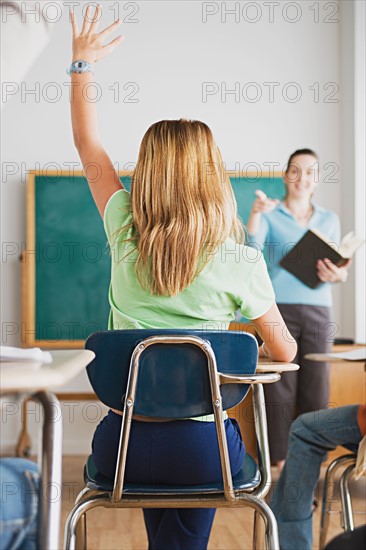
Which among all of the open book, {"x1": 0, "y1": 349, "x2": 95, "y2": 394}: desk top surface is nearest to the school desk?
{"x1": 0, "y1": 349, "x2": 95, "y2": 394}: desk top surface

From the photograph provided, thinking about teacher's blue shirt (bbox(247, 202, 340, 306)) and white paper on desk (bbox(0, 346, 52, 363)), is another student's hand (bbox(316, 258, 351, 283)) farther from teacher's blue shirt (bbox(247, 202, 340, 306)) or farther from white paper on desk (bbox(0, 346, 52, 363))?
white paper on desk (bbox(0, 346, 52, 363))

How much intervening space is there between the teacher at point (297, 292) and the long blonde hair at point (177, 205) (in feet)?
7.89

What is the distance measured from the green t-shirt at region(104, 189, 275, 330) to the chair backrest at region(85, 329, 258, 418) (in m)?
0.16

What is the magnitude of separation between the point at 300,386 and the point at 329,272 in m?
0.62

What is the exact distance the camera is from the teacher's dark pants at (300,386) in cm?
428

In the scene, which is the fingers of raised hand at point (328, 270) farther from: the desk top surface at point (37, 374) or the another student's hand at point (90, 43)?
the desk top surface at point (37, 374)

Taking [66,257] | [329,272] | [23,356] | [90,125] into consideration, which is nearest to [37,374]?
[23,356]

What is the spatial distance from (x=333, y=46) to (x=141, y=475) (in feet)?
13.7

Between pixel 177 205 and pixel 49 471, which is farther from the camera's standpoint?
pixel 177 205

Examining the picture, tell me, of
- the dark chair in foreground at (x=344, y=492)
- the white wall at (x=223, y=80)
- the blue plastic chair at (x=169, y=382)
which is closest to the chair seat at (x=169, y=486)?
the blue plastic chair at (x=169, y=382)

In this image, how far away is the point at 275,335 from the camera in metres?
1.87

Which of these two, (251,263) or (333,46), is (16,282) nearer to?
(333,46)

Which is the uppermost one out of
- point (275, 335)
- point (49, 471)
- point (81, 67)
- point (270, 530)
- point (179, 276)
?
point (81, 67)

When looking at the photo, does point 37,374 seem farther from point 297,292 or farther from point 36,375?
point 297,292
